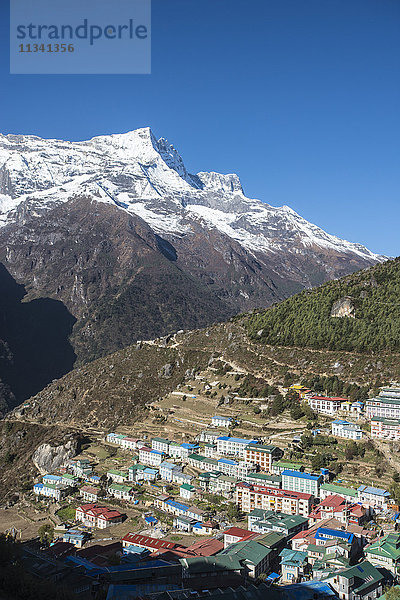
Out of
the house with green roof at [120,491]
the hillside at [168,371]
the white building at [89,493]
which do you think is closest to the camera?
the house with green roof at [120,491]

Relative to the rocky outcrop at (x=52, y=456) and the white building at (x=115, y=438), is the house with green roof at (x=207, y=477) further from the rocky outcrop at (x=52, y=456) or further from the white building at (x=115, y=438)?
the rocky outcrop at (x=52, y=456)

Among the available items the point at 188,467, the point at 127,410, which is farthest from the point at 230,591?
the point at 127,410

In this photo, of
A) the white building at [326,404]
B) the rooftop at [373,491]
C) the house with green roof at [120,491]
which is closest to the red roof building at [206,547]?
the rooftop at [373,491]

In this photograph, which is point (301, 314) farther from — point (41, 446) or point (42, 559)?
point (42, 559)

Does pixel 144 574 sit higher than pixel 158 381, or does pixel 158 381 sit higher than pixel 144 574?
pixel 158 381

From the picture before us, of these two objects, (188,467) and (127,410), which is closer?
(188,467)
